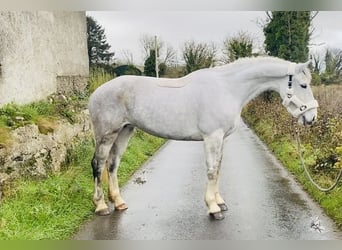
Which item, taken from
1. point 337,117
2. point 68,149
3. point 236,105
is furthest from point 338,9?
point 68,149

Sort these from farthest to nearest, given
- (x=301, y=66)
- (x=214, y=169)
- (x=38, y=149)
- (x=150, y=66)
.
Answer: (x=150, y=66)
(x=38, y=149)
(x=214, y=169)
(x=301, y=66)

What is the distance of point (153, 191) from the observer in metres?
2.71

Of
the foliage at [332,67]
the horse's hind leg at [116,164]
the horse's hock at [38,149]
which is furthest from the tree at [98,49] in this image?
the foliage at [332,67]

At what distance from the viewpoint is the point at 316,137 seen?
8.57ft

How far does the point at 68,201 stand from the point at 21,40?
0.99m

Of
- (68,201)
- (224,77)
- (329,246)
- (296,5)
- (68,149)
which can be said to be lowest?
Result: (329,246)

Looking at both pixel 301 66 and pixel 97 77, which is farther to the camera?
pixel 97 77

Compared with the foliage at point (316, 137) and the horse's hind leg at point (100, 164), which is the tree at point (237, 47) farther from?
the horse's hind leg at point (100, 164)

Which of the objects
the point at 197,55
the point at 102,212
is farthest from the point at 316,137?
the point at 102,212

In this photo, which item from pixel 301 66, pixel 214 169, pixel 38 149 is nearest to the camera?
pixel 301 66

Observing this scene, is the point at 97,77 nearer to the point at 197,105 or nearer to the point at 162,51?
the point at 162,51

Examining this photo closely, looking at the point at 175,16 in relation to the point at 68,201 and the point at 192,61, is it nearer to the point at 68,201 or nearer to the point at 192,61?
the point at 192,61

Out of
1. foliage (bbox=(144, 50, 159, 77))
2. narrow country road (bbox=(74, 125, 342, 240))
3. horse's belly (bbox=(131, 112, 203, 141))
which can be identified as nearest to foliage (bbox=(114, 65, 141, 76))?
foliage (bbox=(144, 50, 159, 77))

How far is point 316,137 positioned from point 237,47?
707mm
